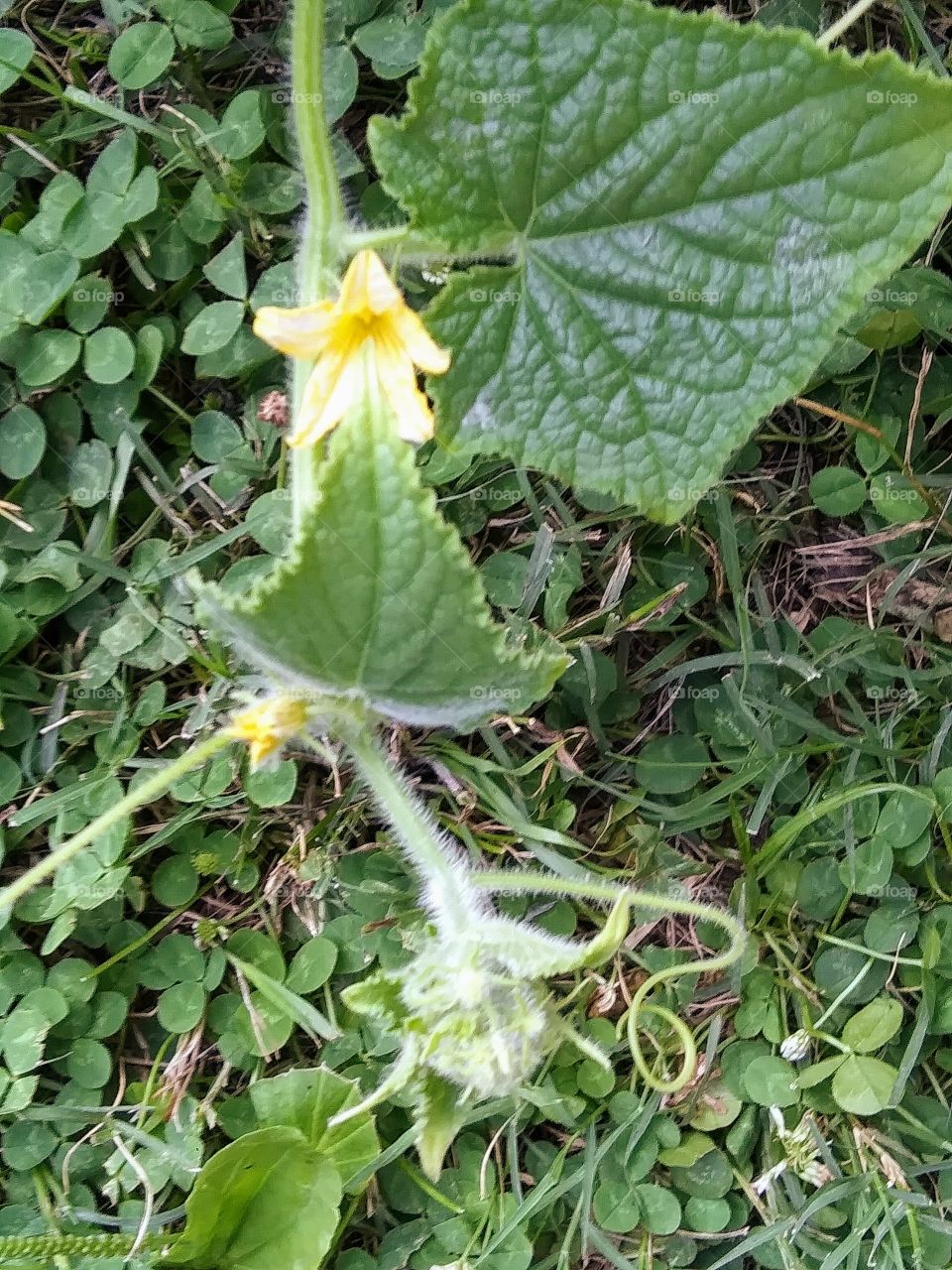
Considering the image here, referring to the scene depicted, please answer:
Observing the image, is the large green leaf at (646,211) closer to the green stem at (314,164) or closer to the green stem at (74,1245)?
the green stem at (314,164)

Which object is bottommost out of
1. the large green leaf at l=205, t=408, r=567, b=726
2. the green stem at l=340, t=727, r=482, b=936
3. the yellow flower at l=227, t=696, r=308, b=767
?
the green stem at l=340, t=727, r=482, b=936

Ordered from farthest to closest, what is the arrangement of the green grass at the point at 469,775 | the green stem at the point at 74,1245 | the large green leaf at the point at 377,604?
the green grass at the point at 469,775 → the green stem at the point at 74,1245 → the large green leaf at the point at 377,604

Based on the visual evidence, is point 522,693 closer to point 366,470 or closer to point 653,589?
point 366,470

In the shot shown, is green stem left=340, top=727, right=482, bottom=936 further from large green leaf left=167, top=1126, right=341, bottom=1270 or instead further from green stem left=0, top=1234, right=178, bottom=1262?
green stem left=0, top=1234, right=178, bottom=1262

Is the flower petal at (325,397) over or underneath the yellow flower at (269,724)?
over

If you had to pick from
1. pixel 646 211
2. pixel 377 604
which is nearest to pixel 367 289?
pixel 377 604

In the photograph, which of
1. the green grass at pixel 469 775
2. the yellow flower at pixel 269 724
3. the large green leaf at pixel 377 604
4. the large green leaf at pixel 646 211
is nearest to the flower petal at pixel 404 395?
the large green leaf at pixel 377 604

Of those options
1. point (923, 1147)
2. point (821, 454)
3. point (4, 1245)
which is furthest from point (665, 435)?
point (4, 1245)

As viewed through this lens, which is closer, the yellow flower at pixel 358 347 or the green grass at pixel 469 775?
the yellow flower at pixel 358 347

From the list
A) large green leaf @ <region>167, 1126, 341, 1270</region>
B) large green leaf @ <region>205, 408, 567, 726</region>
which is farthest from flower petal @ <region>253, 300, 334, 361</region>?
large green leaf @ <region>167, 1126, 341, 1270</region>
